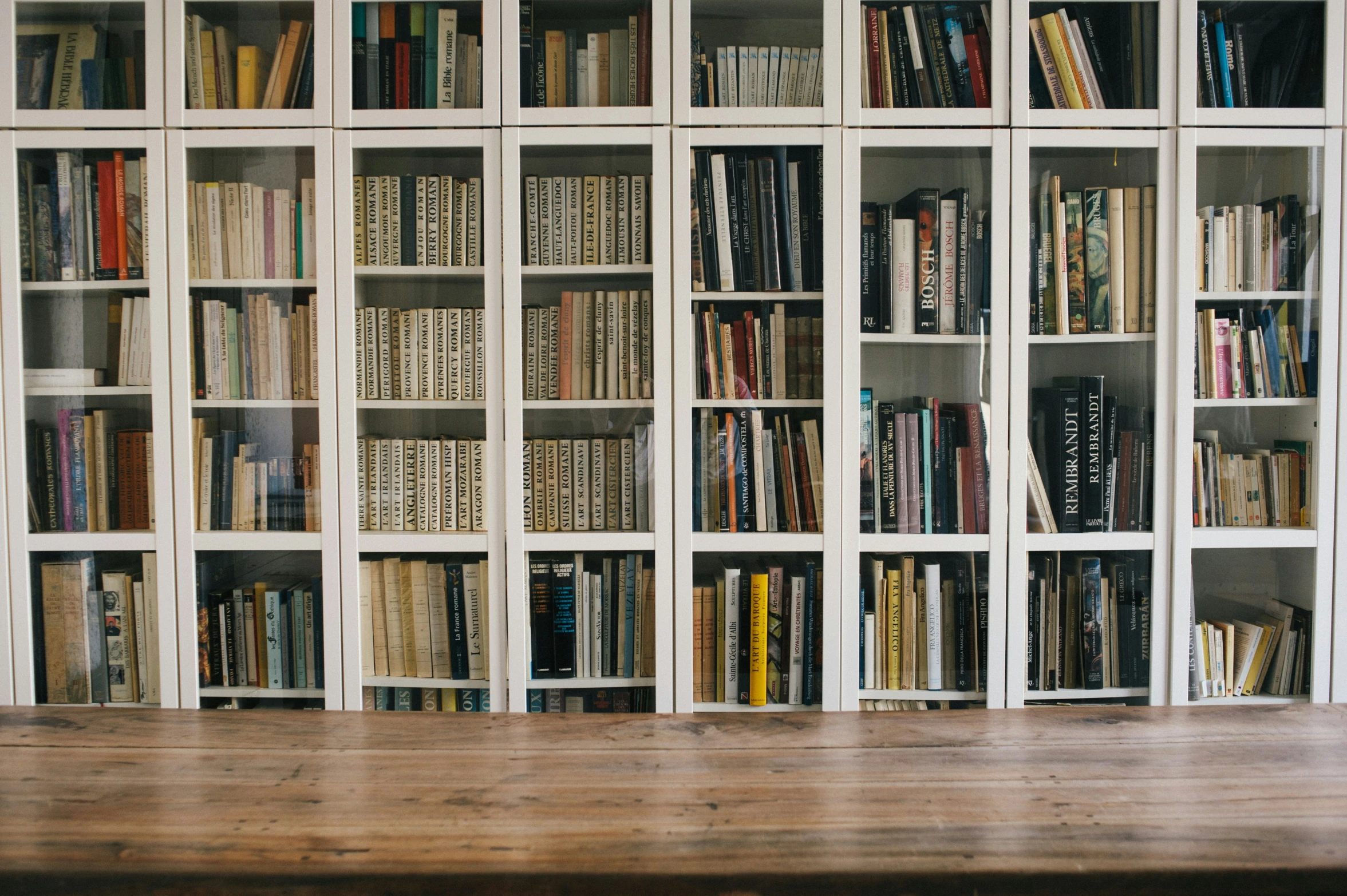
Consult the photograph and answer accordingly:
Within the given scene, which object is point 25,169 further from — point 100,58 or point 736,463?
point 736,463

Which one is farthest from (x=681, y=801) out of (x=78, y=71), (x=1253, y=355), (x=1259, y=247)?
(x=78, y=71)

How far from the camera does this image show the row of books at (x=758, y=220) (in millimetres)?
2150

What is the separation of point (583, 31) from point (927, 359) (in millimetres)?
1206

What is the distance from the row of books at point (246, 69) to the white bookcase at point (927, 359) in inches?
54.7

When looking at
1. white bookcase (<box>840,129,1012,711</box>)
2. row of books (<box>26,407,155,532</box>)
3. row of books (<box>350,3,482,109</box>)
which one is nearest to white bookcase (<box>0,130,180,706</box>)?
row of books (<box>26,407,155,532</box>)

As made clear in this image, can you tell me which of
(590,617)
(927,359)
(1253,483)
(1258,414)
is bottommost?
(590,617)

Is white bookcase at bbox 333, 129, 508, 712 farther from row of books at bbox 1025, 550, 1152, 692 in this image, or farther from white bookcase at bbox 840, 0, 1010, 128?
row of books at bbox 1025, 550, 1152, 692

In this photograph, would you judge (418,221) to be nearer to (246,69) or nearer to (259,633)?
(246,69)

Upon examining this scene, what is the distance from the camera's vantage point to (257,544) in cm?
221

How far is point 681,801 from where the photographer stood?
92cm

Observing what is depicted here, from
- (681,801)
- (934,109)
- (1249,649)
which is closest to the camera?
(681,801)

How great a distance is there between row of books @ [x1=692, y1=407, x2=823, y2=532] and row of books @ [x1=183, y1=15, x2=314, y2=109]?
4.33 ft

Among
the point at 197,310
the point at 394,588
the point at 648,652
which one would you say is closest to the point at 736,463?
the point at 648,652

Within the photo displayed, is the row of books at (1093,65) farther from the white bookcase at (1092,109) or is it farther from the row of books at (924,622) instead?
the row of books at (924,622)
